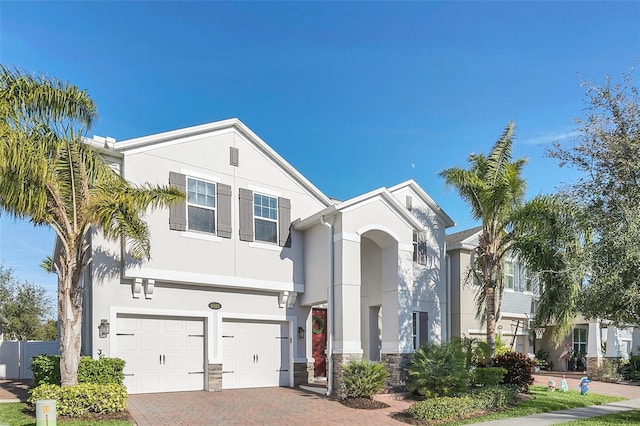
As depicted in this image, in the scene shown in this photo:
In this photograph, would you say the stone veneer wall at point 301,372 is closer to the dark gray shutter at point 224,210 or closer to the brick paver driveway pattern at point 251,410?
the brick paver driveway pattern at point 251,410

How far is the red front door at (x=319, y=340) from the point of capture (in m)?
18.8

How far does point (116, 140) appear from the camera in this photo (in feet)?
47.9

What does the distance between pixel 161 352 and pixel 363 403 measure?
225 inches

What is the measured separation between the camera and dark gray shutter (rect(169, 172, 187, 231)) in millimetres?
15133

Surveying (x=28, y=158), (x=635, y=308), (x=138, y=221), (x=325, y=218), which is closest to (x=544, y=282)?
(x=635, y=308)

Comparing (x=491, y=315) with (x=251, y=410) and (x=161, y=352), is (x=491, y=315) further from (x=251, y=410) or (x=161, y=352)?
(x=161, y=352)

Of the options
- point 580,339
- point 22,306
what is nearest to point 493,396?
point 580,339

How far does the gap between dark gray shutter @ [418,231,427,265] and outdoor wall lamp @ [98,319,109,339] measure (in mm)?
10780

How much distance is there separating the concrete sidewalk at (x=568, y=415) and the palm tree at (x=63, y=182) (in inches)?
376

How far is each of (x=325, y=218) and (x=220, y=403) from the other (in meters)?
6.11

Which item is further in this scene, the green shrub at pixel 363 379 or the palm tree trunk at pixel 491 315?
the palm tree trunk at pixel 491 315

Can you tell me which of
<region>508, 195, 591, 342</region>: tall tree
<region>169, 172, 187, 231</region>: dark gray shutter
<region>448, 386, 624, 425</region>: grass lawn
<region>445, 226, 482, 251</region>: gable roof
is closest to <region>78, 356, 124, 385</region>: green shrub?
<region>169, 172, 187, 231</region>: dark gray shutter

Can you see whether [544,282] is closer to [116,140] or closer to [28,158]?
[116,140]

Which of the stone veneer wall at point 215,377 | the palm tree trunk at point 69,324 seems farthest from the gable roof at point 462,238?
the palm tree trunk at point 69,324
